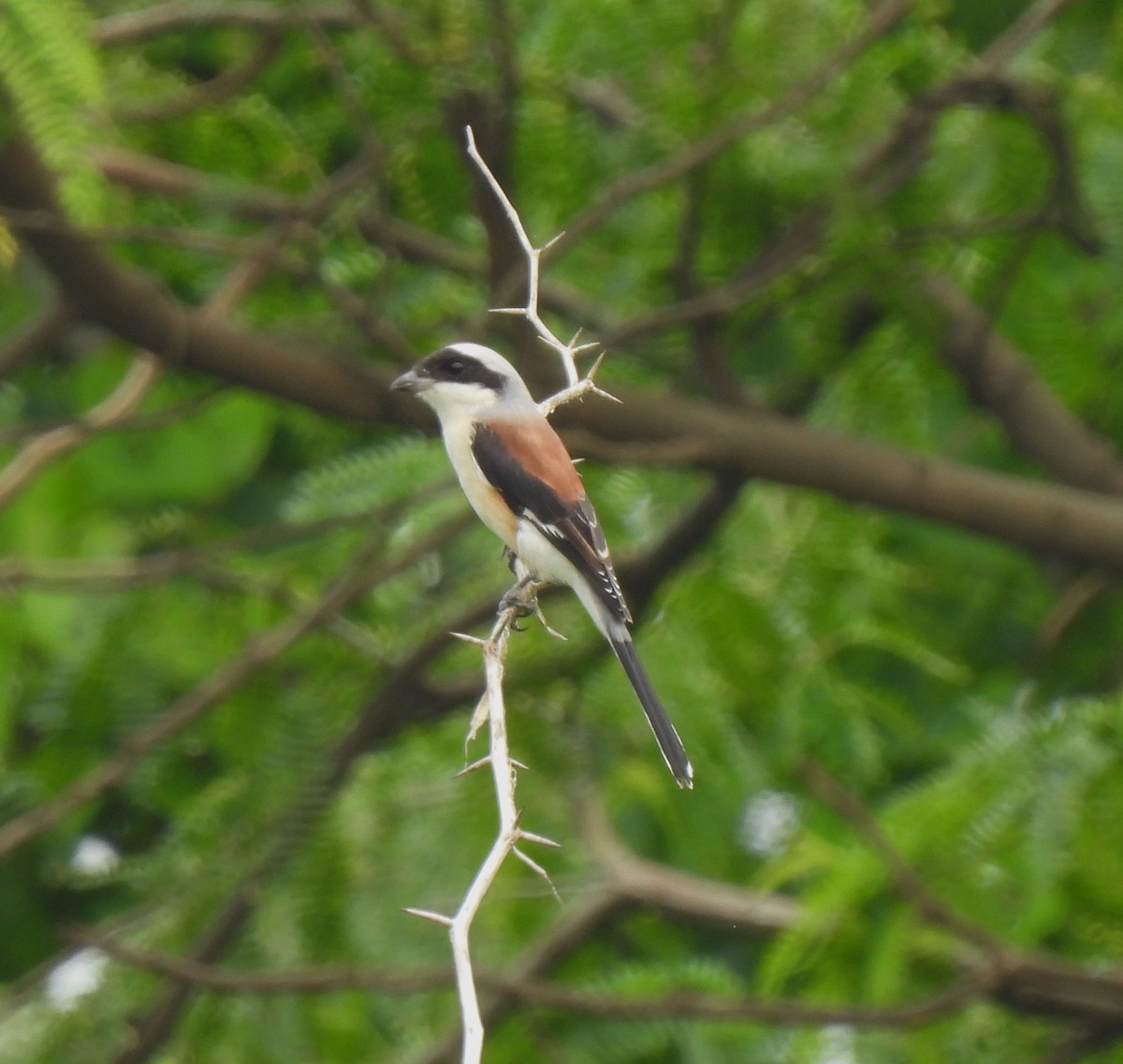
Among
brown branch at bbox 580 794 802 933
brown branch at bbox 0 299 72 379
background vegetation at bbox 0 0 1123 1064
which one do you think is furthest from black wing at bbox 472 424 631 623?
brown branch at bbox 0 299 72 379

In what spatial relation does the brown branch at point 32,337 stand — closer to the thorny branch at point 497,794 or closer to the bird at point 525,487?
the bird at point 525,487

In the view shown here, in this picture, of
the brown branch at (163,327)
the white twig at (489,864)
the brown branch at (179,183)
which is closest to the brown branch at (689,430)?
the brown branch at (163,327)

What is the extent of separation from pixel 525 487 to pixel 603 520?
989 millimetres

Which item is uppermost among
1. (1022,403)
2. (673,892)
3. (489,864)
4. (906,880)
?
(489,864)

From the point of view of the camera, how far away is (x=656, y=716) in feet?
12.4

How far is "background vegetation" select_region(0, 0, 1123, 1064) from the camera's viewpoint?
4.57 metres

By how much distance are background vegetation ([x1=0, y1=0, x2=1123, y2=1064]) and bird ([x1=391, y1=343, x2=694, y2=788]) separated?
0.77 ft

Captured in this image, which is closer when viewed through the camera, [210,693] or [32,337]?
[210,693]

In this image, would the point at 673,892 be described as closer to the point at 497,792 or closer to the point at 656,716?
the point at 656,716

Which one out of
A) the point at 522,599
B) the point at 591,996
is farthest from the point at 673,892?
the point at 522,599

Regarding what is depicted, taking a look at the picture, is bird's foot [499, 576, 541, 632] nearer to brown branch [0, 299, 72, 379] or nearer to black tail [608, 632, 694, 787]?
black tail [608, 632, 694, 787]

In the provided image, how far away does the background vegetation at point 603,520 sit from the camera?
457 centimetres

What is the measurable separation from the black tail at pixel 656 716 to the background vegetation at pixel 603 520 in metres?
0.53

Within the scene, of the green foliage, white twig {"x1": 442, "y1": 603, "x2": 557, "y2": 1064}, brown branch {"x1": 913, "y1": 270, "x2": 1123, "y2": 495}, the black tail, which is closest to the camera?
white twig {"x1": 442, "y1": 603, "x2": 557, "y2": 1064}
